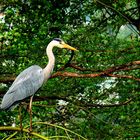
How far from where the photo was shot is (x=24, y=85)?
598 centimetres

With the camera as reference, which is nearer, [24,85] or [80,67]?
[24,85]

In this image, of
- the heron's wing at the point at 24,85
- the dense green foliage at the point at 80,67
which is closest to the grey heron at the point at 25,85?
the heron's wing at the point at 24,85

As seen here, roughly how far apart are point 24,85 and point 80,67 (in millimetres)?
1192

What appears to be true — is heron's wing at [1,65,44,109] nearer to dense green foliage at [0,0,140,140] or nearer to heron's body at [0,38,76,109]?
heron's body at [0,38,76,109]

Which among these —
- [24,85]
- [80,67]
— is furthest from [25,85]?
→ [80,67]

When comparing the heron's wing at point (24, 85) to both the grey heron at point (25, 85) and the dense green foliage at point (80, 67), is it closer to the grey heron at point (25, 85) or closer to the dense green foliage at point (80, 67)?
the grey heron at point (25, 85)

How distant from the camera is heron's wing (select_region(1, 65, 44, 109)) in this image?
5.61m

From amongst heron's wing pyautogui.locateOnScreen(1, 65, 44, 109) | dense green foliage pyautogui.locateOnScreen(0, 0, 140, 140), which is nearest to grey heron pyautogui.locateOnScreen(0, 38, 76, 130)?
heron's wing pyautogui.locateOnScreen(1, 65, 44, 109)

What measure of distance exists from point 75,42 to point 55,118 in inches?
59.4

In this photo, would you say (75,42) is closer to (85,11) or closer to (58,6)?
(85,11)

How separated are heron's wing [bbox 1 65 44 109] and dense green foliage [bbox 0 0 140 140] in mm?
241

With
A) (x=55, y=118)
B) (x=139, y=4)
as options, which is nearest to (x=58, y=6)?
(x=139, y=4)

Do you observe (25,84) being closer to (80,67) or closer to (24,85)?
(24,85)

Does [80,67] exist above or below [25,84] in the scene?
above
